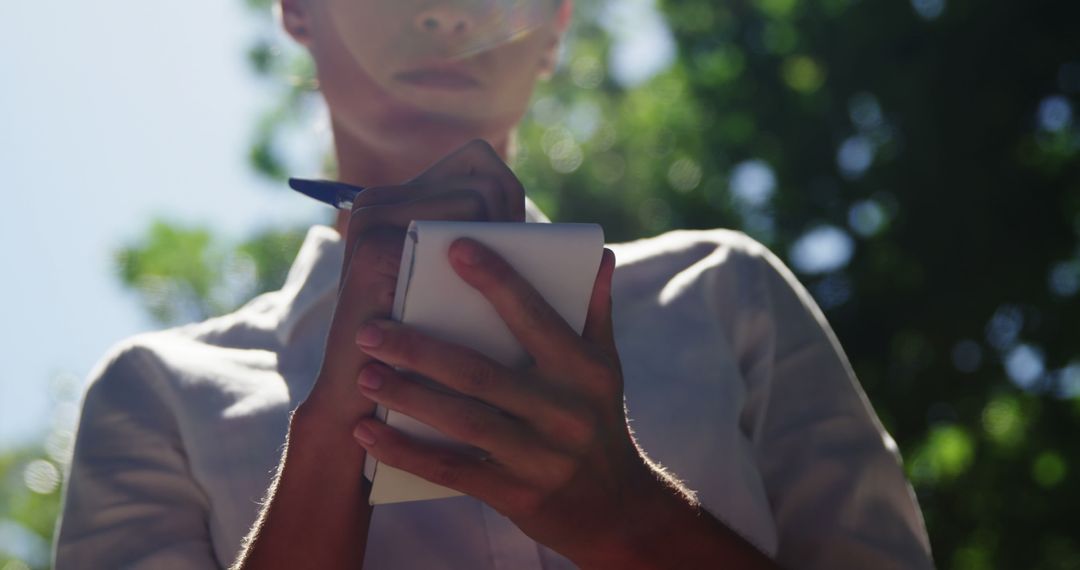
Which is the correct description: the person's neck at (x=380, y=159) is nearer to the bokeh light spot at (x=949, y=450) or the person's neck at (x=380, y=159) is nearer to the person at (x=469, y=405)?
the person at (x=469, y=405)

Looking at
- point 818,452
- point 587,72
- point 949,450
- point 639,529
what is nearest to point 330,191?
point 639,529

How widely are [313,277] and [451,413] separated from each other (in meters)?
0.79

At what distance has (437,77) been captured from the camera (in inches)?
64.8

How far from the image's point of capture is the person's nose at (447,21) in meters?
1.63

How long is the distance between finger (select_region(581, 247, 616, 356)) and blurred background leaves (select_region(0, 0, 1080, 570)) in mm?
5539

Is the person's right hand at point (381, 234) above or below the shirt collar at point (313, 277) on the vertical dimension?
above

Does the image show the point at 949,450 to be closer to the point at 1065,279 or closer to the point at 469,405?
the point at 1065,279

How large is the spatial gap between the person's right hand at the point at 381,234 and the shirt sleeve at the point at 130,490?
385mm

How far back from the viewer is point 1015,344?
6973 millimetres

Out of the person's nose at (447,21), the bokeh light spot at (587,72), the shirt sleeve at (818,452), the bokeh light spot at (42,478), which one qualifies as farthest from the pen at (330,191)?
the bokeh light spot at (587,72)

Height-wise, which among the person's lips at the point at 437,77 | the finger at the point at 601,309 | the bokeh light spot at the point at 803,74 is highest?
the person's lips at the point at 437,77

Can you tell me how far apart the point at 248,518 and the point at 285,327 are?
1.02ft

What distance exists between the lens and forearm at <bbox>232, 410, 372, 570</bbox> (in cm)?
114

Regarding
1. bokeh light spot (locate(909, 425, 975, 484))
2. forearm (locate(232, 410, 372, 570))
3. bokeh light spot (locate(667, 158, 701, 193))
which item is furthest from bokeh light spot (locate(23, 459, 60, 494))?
forearm (locate(232, 410, 372, 570))
